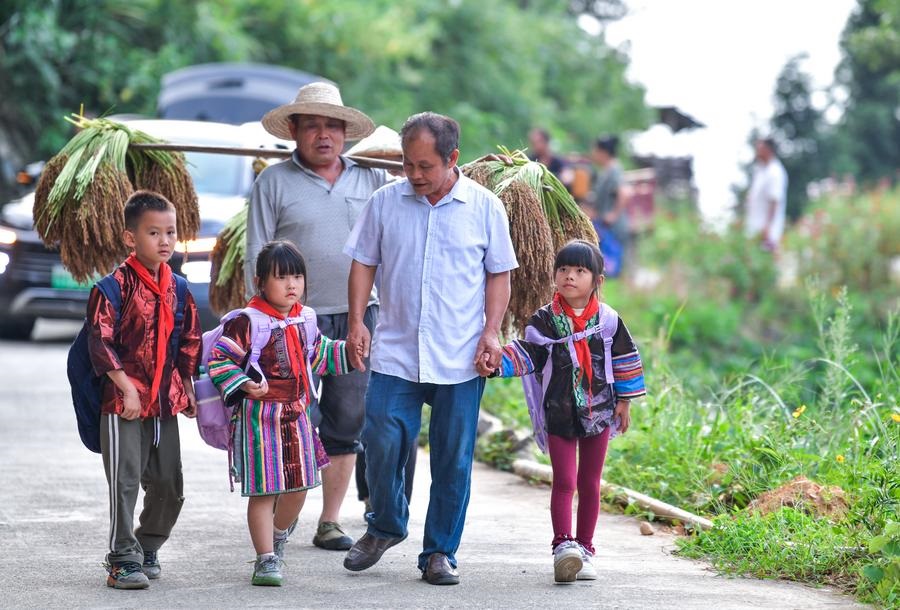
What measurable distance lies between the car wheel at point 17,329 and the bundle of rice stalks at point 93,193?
7.84 meters

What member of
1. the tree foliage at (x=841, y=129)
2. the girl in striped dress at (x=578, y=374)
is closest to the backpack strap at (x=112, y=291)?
the girl in striped dress at (x=578, y=374)

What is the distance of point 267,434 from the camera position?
228 inches

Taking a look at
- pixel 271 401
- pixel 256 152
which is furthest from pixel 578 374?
pixel 256 152

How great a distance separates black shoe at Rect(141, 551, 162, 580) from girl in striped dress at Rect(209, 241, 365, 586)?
1.35ft

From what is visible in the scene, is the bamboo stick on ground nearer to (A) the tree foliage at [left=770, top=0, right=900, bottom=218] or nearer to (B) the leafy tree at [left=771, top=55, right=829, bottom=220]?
(A) the tree foliage at [left=770, top=0, right=900, bottom=218]

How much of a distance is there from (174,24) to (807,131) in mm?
20150

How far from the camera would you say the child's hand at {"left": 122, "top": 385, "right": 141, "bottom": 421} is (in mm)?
5609


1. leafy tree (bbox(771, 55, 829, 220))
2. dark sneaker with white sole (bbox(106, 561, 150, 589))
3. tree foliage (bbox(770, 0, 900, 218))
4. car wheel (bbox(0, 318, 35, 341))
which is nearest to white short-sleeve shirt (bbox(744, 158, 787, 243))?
car wheel (bbox(0, 318, 35, 341))

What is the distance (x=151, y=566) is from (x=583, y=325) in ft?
6.44

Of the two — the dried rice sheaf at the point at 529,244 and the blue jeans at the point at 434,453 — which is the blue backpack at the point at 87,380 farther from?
the dried rice sheaf at the point at 529,244

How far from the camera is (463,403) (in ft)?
19.3

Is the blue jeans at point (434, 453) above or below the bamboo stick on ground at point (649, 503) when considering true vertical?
above

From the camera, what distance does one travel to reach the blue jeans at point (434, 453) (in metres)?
5.86

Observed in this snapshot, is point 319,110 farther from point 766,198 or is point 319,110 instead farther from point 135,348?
point 766,198
